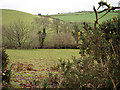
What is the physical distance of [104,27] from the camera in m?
2.73

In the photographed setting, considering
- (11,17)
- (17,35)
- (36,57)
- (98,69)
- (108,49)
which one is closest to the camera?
(98,69)

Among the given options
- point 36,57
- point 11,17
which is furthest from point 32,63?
point 11,17

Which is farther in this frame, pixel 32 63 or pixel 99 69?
pixel 32 63

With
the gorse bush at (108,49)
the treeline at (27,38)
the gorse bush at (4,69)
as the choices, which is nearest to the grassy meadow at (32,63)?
the gorse bush at (108,49)

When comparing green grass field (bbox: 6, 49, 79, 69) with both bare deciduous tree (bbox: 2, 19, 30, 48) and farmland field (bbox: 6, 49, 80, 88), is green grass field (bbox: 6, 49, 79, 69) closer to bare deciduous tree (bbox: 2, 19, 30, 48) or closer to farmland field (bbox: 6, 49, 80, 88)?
farmland field (bbox: 6, 49, 80, 88)

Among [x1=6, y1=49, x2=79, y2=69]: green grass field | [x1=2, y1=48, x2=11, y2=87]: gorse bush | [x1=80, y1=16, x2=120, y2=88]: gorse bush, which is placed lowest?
[x1=6, y1=49, x2=79, y2=69]: green grass field

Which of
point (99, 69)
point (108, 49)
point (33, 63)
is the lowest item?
point (33, 63)

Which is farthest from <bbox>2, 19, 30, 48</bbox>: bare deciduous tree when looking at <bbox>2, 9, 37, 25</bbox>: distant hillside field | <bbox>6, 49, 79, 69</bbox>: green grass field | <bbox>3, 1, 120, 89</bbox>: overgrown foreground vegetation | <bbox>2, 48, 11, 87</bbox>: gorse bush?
<bbox>3, 1, 120, 89</bbox>: overgrown foreground vegetation

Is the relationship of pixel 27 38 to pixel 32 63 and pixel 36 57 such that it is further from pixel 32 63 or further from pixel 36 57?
pixel 32 63

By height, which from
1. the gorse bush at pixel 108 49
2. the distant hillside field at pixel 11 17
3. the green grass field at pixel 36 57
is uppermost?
the distant hillside field at pixel 11 17

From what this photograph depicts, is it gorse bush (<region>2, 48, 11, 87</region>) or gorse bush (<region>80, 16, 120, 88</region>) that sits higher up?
gorse bush (<region>80, 16, 120, 88</region>)

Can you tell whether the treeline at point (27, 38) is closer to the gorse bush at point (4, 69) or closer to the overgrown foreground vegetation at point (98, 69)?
the gorse bush at point (4, 69)

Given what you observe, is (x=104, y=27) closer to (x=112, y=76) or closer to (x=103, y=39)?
(x=103, y=39)

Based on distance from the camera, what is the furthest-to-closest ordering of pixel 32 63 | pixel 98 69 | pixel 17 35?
pixel 17 35 < pixel 32 63 < pixel 98 69
